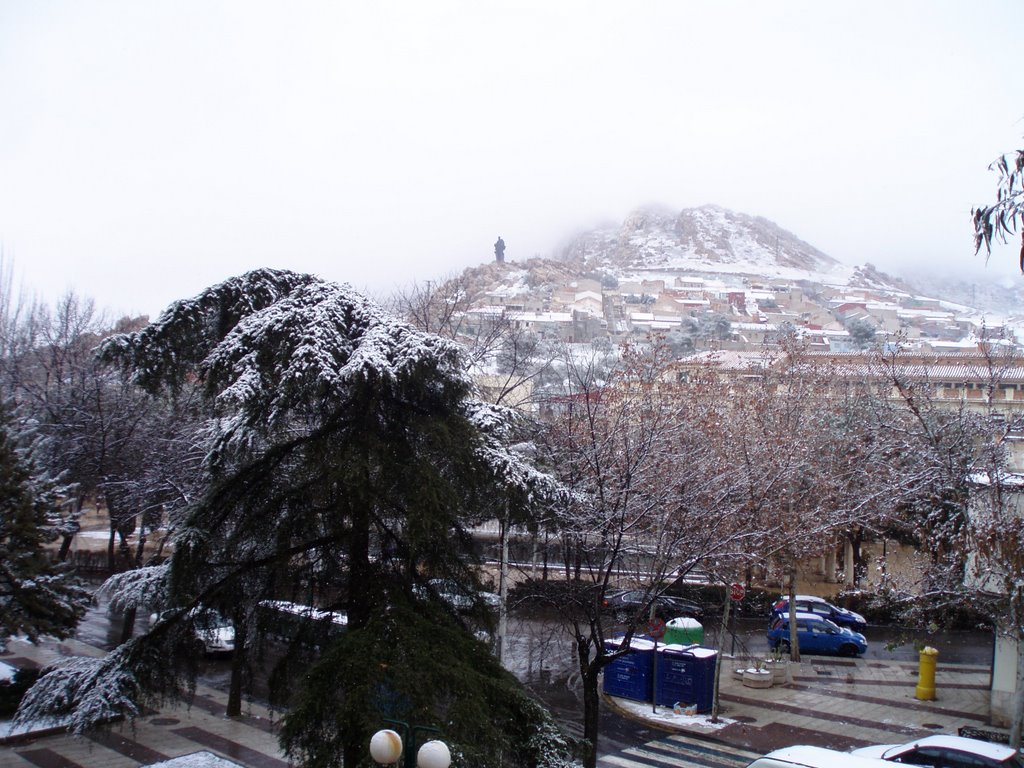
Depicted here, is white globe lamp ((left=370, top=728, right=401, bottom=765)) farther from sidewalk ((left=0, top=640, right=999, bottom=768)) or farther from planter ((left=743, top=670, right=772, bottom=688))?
planter ((left=743, top=670, right=772, bottom=688))

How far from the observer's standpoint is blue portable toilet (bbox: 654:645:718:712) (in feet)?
54.4

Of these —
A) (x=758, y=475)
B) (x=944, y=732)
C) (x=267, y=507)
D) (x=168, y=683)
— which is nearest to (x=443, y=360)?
(x=267, y=507)

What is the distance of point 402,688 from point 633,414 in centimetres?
1092

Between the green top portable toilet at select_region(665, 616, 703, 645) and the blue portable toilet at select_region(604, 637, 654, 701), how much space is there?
241 cm

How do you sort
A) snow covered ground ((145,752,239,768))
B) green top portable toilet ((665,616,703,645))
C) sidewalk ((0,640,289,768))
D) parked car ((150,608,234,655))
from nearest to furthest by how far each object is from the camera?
parked car ((150,608,234,655)), snow covered ground ((145,752,239,768)), sidewalk ((0,640,289,768)), green top portable toilet ((665,616,703,645))

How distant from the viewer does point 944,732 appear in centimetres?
1527

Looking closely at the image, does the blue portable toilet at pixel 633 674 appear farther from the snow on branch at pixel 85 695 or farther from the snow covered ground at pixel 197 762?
the snow on branch at pixel 85 695

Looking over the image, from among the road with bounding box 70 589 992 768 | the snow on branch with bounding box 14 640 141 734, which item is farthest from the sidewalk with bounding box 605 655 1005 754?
the snow on branch with bounding box 14 640 141 734

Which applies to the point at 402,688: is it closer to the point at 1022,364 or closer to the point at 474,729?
the point at 474,729

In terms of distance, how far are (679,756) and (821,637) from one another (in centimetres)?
963

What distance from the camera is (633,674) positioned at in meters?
17.5

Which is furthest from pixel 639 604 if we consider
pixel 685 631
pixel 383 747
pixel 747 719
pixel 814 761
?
pixel 383 747

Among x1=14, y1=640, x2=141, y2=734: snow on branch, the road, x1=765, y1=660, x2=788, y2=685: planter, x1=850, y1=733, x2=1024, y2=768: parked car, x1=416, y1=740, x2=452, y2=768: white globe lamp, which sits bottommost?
the road

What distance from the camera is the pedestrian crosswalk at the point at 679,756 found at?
13.5 meters
